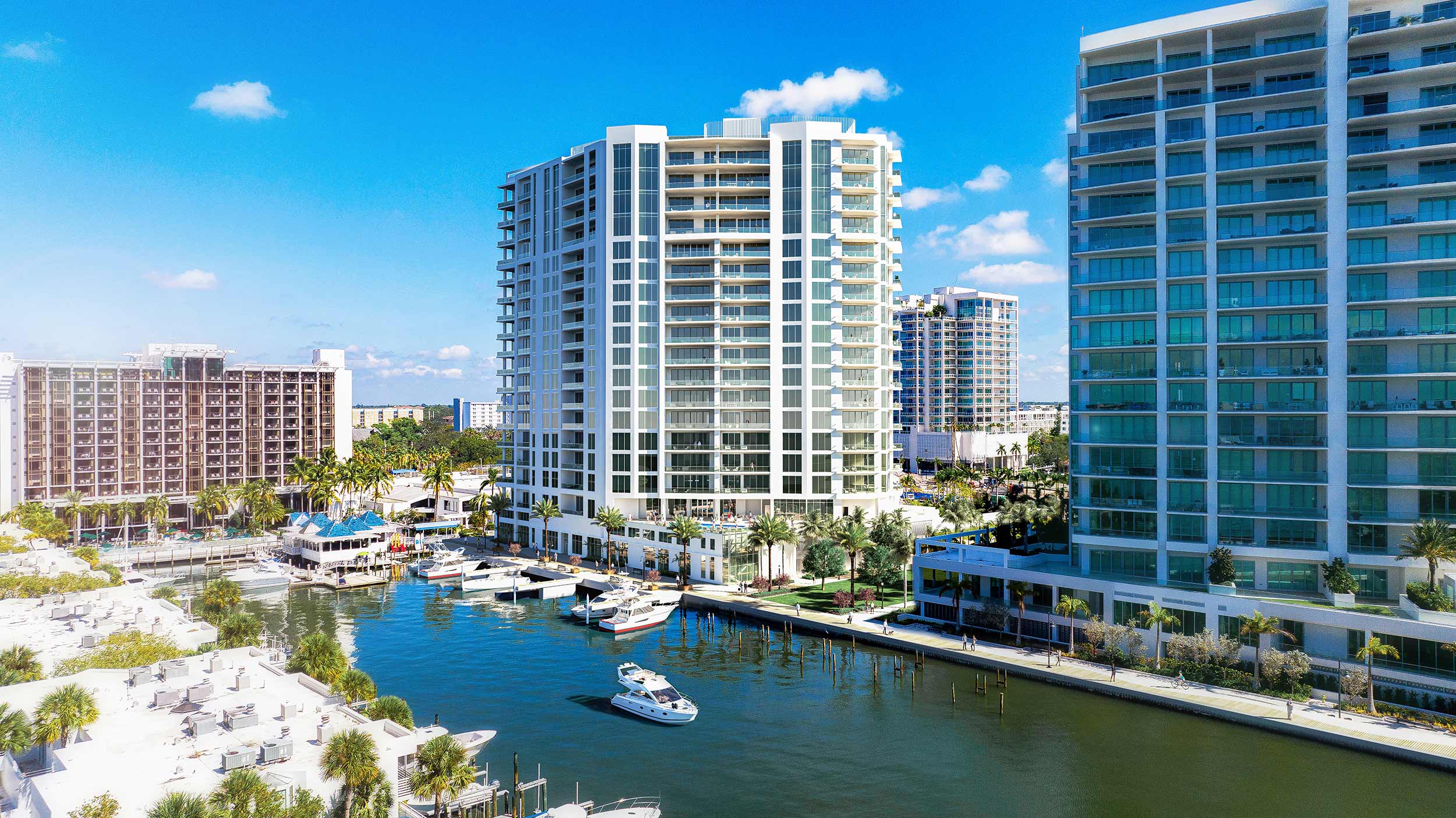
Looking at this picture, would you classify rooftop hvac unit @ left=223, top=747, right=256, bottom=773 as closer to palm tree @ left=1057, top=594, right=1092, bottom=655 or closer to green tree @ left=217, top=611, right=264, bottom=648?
green tree @ left=217, top=611, right=264, bottom=648

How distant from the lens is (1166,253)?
2618 inches

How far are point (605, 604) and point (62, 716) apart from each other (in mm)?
51583

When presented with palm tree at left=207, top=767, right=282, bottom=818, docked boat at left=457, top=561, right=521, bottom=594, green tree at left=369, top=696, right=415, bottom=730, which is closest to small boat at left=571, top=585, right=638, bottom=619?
docked boat at left=457, top=561, right=521, bottom=594

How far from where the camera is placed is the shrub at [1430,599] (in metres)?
52.7

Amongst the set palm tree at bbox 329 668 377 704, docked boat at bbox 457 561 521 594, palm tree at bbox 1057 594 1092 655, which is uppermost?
palm tree at bbox 329 668 377 704

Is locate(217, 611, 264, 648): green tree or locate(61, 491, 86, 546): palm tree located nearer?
locate(217, 611, 264, 648): green tree

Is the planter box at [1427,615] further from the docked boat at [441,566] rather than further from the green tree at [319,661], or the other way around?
the docked boat at [441,566]

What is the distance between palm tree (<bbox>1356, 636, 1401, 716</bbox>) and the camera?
50469 millimetres

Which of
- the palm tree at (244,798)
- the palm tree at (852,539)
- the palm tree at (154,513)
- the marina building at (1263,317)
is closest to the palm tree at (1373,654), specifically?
the marina building at (1263,317)

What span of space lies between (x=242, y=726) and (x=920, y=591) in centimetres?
5754

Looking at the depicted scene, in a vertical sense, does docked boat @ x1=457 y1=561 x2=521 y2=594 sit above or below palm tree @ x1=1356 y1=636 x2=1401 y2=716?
below

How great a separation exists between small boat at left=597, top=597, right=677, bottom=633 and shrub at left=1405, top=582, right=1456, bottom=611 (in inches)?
2324

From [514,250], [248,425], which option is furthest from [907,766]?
[248,425]

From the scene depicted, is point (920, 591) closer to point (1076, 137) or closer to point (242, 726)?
point (1076, 137)
